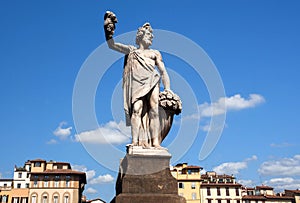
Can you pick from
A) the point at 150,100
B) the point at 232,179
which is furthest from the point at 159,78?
the point at 232,179

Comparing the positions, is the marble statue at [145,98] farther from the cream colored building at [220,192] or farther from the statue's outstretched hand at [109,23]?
the cream colored building at [220,192]

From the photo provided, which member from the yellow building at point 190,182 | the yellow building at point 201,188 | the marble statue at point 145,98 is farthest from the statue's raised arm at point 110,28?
the yellow building at point 190,182

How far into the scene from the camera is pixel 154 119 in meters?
10.9

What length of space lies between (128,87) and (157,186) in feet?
10.8

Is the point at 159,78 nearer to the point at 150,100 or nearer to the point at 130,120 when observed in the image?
the point at 150,100

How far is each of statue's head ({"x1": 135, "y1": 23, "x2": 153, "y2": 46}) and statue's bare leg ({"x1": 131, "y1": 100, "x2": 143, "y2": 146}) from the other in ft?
7.31

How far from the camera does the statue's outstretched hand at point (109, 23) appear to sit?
1128cm

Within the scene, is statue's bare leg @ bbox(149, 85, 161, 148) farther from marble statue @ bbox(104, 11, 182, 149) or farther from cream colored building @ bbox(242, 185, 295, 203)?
cream colored building @ bbox(242, 185, 295, 203)

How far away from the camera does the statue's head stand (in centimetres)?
1190

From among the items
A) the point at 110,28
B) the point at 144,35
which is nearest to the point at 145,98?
the point at 144,35

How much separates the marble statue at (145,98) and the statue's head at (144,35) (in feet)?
1.48

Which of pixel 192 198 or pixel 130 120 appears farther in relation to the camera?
pixel 192 198

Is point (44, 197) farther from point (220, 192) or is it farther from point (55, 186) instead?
point (220, 192)

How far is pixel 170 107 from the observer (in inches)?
436
